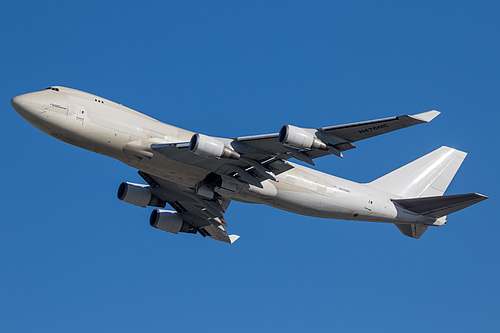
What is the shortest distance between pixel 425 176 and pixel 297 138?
649 inches

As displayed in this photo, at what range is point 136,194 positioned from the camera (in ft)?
128

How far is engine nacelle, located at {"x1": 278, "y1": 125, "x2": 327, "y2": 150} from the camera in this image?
28625 millimetres

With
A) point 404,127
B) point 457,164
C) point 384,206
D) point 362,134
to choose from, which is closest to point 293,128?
point 362,134

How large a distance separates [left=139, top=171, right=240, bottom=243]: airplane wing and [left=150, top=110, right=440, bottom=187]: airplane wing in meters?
3.85

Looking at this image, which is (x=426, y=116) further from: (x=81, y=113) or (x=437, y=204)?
(x=81, y=113)

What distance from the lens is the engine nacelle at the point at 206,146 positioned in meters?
29.7

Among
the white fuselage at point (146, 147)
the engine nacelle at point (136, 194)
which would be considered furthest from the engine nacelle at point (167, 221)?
the white fuselage at point (146, 147)

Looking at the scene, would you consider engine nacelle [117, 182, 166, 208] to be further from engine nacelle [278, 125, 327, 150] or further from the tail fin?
the tail fin

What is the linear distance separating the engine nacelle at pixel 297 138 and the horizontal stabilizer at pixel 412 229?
13.4 m

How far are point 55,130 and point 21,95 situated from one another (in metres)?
2.38

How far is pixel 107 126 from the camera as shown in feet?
101

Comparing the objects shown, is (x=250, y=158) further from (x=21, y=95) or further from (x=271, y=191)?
(x=21, y=95)

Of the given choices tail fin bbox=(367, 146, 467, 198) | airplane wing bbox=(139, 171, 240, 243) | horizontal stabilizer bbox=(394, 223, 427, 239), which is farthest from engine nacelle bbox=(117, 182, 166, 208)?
horizontal stabilizer bbox=(394, 223, 427, 239)

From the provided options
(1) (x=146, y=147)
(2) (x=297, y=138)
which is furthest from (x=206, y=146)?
(2) (x=297, y=138)
